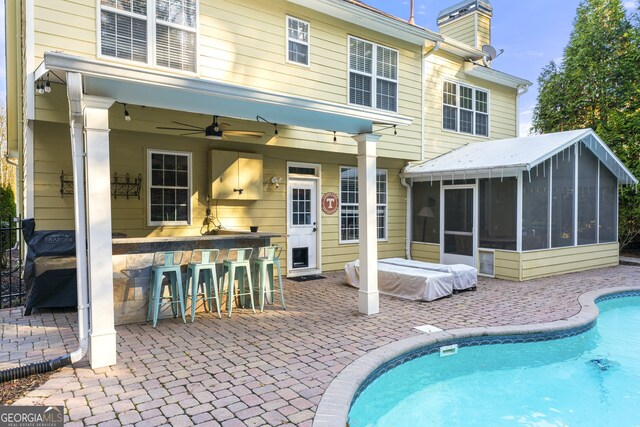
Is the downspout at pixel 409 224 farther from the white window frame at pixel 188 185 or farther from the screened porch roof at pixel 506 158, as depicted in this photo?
the white window frame at pixel 188 185

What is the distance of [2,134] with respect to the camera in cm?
1906

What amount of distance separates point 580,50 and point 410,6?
7707 mm

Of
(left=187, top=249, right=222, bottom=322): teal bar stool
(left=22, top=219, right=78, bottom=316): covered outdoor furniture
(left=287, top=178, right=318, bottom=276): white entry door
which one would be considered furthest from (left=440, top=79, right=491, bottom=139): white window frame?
(left=22, top=219, right=78, bottom=316): covered outdoor furniture

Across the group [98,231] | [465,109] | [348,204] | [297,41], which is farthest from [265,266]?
[465,109]

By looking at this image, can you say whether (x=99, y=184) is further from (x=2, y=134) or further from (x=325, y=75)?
(x=2, y=134)

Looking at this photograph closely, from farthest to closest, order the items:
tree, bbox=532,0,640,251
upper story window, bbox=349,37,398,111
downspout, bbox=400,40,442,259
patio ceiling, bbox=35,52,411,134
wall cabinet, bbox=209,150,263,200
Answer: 1. tree, bbox=532,0,640,251
2. downspout, bbox=400,40,442,259
3. upper story window, bbox=349,37,398,111
4. wall cabinet, bbox=209,150,263,200
5. patio ceiling, bbox=35,52,411,134

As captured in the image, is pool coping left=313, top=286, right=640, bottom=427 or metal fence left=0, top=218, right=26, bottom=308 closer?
pool coping left=313, top=286, right=640, bottom=427

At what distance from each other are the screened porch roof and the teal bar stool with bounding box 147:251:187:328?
6.37 meters

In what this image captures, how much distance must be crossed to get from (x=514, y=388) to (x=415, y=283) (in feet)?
8.56

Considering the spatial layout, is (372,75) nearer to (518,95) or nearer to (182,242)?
(182,242)

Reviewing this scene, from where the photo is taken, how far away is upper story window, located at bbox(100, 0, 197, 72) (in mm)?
5738

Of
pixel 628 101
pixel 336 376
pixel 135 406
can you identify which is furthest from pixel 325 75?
pixel 628 101

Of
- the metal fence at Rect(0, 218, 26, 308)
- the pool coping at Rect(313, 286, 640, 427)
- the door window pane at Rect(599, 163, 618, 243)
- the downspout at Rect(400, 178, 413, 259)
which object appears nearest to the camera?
A: the pool coping at Rect(313, 286, 640, 427)

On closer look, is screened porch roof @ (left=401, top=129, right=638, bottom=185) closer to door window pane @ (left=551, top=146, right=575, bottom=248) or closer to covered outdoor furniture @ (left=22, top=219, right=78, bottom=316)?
door window pane @ (left=551, top=146, right=575, bottom=248)
